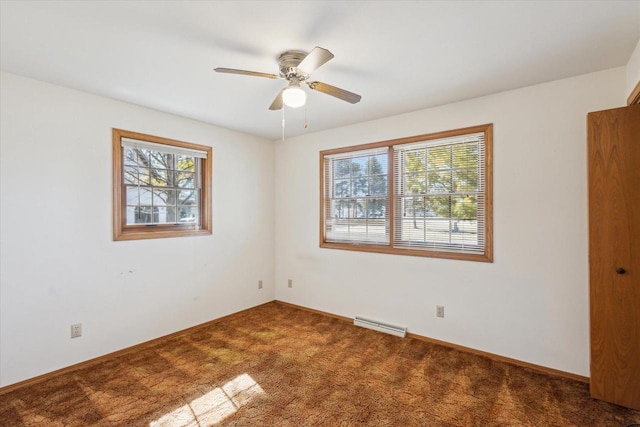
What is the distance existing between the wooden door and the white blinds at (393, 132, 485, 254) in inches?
34.1

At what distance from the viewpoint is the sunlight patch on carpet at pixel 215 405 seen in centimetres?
198

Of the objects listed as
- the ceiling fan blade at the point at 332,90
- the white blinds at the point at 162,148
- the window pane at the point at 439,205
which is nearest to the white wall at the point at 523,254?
the window pane at the point at 439,205

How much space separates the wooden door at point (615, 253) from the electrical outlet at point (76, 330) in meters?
4.28

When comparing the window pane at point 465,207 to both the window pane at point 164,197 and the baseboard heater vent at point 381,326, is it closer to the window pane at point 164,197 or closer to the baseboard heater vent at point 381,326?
the baseboard heater vent at point 381,326

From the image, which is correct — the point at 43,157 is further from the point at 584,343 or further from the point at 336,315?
the point at 584,343

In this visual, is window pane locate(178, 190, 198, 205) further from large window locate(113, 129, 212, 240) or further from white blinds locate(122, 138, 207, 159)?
white blinds locate(122, 138, 207, 159)

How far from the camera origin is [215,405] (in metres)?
2.15

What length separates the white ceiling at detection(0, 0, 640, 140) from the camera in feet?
5.41

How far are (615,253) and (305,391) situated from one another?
253cm

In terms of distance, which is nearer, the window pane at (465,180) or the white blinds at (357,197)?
the window pane at (465,180)

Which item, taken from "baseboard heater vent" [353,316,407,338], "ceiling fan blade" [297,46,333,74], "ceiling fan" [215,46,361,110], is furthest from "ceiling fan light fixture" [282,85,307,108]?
"baseboard heater vent" [353,316,407,338]

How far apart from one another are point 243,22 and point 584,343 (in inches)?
139

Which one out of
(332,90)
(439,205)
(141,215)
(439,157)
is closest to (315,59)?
(332,90)

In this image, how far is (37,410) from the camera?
2086 mm
